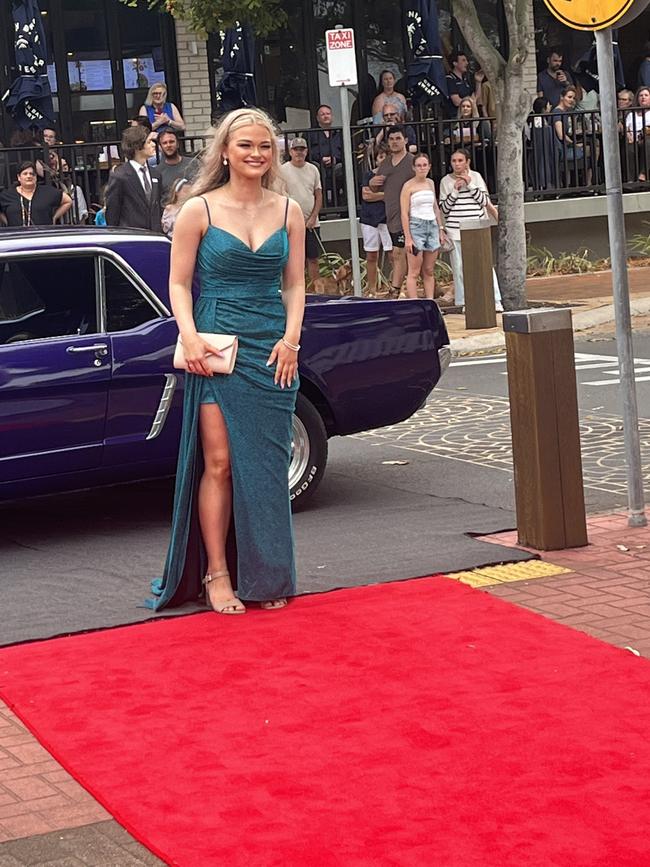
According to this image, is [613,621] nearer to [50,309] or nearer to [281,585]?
[281,585]

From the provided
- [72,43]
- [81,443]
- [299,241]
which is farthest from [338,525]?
[72,43]

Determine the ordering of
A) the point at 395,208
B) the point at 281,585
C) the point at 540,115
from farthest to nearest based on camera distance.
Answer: the point at 540,115 → the point at 395,208 → the point at 281,585

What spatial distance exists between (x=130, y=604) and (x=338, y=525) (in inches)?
68.3

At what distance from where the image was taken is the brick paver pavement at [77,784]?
429 cm

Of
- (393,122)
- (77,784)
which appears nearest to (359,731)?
(77,784)

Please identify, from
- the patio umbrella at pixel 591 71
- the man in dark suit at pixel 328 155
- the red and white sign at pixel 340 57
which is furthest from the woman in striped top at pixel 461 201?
the patio umbrella at pixel 591 71

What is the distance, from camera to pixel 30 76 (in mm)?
20594

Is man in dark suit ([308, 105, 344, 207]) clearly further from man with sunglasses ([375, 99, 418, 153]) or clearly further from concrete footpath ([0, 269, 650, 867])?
concrete footpath ([0, 269, 650, 867])

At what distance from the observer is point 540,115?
22.4m

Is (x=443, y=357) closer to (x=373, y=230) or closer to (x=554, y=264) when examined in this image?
(x=373, y=230)

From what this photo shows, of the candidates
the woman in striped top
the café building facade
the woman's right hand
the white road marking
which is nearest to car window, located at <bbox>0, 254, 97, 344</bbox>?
the woman's right hand

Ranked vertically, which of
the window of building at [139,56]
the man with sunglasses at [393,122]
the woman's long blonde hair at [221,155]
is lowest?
the woman's long blonde hair at [221,155]

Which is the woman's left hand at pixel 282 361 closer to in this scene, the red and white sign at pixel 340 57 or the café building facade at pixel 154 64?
the red and white sign at pixel 340 57

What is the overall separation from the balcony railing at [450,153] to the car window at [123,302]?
11.9 metres
